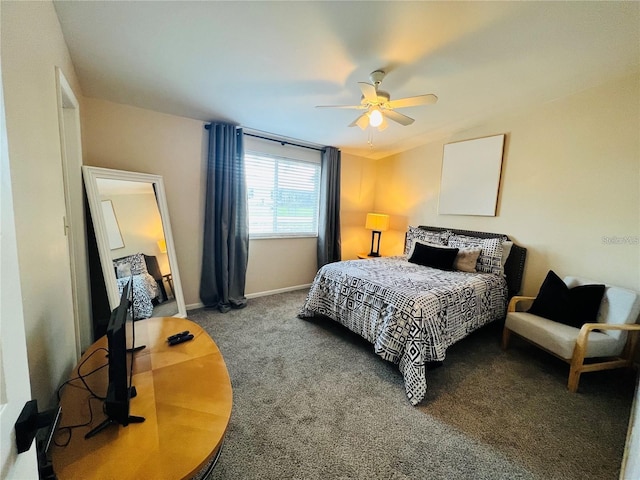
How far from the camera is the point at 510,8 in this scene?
1579mm

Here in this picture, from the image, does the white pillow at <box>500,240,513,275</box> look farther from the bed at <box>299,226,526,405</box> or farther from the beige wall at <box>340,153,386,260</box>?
the beige wall at <box>340,153,386,260</box>

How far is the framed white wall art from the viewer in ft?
10.3

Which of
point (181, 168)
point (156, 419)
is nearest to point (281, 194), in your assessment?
point (181, 168)

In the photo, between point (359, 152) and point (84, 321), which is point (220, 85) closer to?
point (84, 321)

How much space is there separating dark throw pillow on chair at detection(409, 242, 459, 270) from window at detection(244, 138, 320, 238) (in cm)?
165

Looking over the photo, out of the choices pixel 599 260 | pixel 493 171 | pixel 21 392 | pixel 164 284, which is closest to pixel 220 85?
pixel 164 284

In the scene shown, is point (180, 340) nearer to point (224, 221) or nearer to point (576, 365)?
point (224, 221)

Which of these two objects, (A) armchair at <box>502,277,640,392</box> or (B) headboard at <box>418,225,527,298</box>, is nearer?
(A) armchair at <box>502,277,640,392</box>

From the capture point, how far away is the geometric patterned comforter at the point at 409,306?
1.94 metres

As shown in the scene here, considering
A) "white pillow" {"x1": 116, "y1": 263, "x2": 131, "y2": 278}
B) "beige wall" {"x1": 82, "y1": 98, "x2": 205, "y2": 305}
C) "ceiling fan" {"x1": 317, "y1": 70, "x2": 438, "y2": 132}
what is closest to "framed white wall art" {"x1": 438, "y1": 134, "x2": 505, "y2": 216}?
"ceiling fan" {"x1": 317, "y1": 70, "x2": 438, "y2": 132}

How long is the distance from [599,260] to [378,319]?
2.24 meters

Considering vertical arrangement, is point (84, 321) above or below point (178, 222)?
below

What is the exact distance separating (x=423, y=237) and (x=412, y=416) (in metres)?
2.53

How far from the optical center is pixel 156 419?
0.94 m
